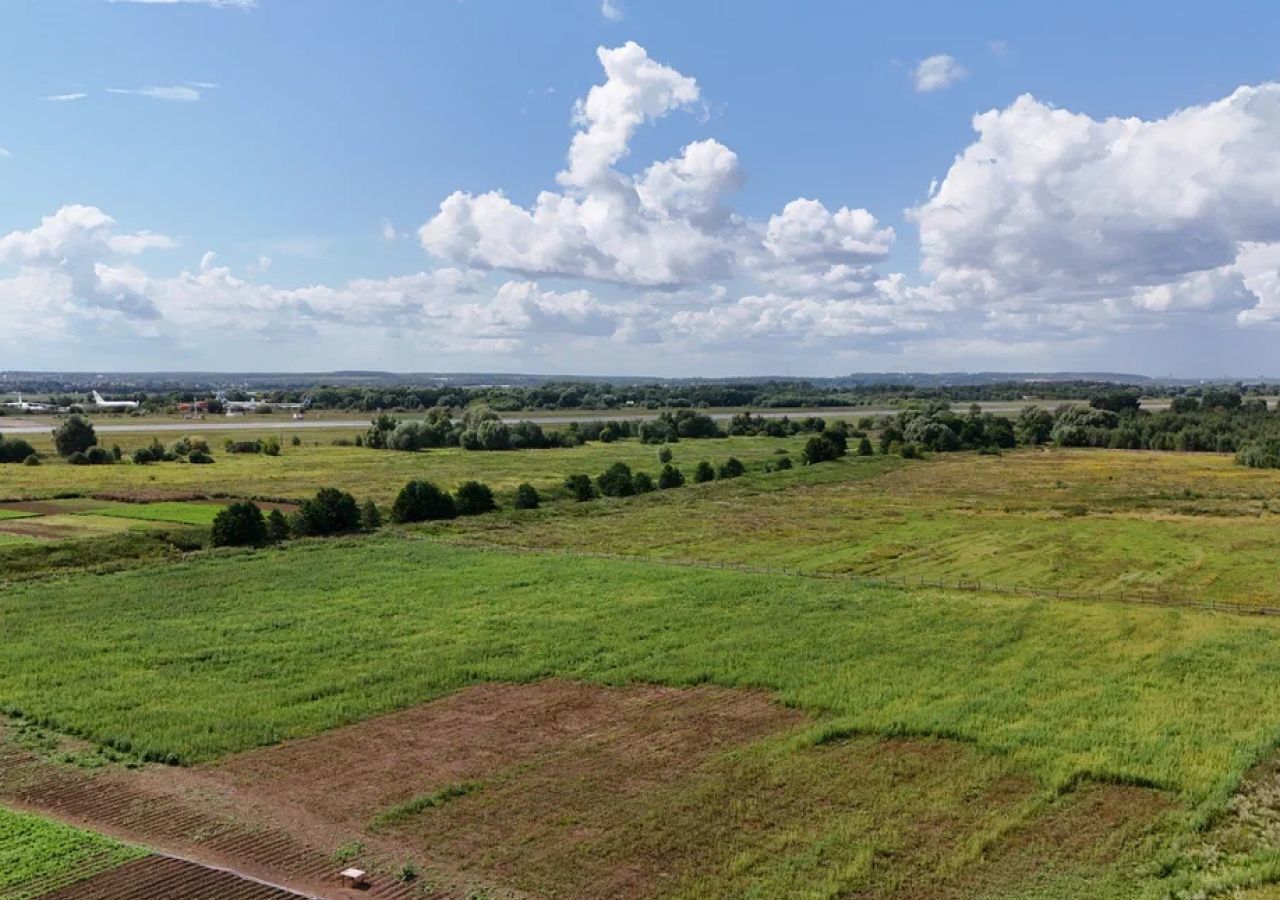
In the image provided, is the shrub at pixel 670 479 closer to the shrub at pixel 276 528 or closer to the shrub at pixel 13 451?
the shrub at pixel 276 528

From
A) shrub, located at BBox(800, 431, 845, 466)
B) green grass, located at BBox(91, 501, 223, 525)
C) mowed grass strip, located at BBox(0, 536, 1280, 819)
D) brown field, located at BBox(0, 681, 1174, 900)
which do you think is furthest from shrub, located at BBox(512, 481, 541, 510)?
brown field, located at BBox(0, 681, 1174, 900)

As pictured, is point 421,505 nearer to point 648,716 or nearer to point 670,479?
point 670,479

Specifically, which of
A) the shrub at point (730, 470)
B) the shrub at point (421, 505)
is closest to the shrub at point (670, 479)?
the shrub at point (730, 470)

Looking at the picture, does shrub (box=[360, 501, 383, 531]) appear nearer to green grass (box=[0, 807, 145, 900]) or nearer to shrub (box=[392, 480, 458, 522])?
shrub (box=[392, 480, 458, 522])

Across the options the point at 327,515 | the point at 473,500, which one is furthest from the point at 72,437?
the point at 327,515

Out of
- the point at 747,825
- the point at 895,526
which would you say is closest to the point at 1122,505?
the point at 895,526

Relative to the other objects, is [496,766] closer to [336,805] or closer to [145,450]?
[336,805]
